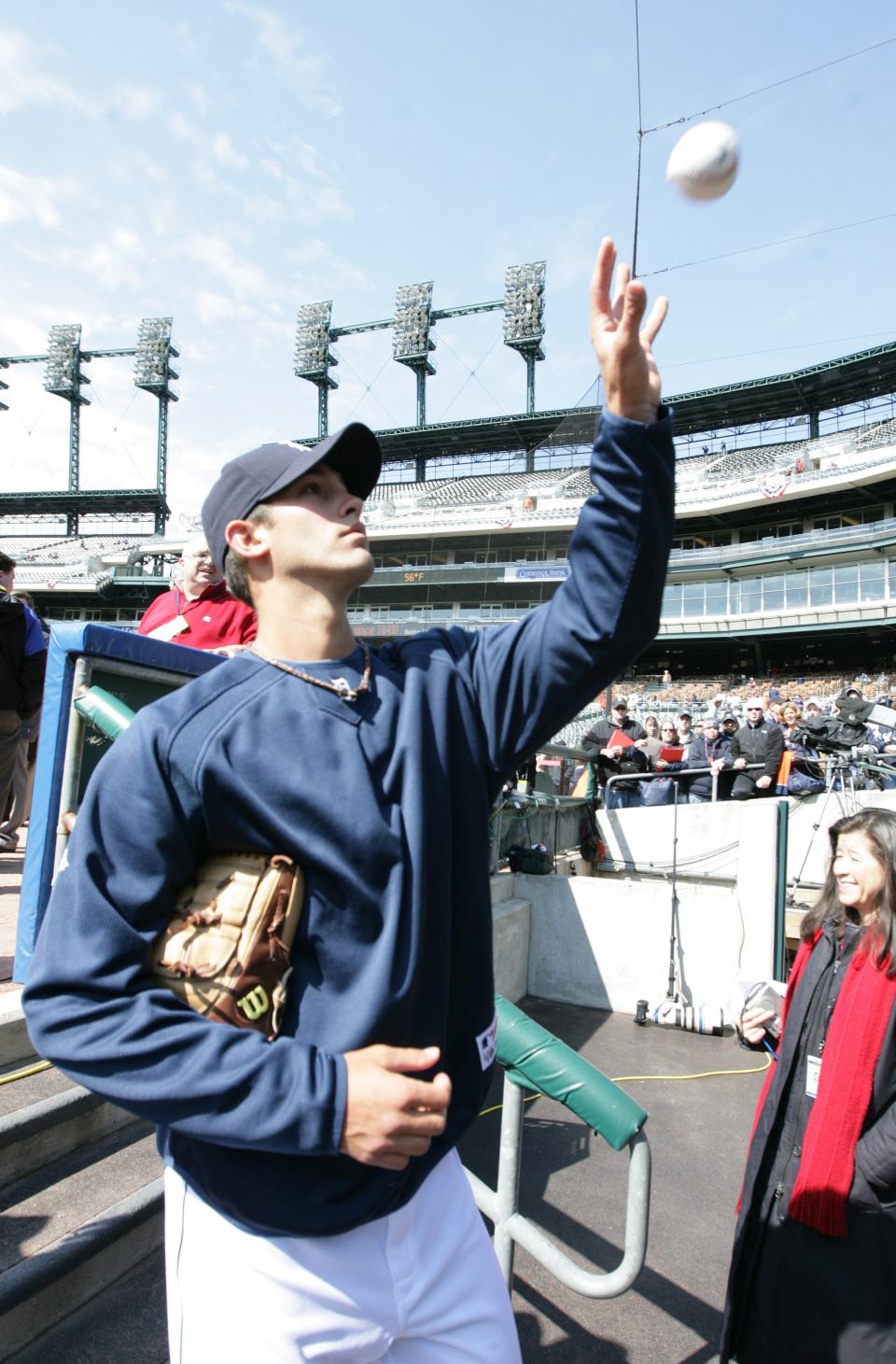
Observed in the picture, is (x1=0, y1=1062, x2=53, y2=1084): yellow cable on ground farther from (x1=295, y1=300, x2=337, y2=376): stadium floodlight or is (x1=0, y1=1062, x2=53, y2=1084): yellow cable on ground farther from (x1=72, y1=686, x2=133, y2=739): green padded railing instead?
(x1=295, y1=300, x2=337, y2=376): stadium floodlight

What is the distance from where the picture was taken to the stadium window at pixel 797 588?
42.9m

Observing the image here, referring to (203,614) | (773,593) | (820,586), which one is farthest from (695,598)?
(203,614)

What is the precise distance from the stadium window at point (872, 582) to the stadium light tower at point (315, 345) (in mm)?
40327

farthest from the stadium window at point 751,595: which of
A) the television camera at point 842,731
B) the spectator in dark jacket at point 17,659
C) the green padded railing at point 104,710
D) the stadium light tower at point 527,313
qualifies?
the green padded railing at point 104,710

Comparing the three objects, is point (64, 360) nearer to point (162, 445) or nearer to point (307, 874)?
point (162, 445)

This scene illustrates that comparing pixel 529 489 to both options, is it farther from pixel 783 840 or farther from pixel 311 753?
pixel 311 753

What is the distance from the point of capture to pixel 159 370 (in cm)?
6397

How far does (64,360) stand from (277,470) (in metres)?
75.7

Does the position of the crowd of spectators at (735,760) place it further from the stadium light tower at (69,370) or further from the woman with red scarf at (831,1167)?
the stadium light tower at (69,370)

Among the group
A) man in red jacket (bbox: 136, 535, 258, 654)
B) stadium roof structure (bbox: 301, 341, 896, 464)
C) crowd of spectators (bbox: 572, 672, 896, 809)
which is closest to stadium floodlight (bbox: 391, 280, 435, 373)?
stadium roof structure (bbox: 301, 341, 896, 464)

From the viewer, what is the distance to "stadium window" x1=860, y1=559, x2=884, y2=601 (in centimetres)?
4025

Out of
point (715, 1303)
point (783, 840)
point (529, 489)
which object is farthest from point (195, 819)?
point (529, 489)

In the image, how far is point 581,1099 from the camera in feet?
6.91

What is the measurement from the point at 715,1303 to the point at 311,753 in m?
3.62
